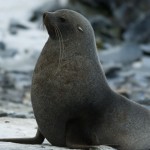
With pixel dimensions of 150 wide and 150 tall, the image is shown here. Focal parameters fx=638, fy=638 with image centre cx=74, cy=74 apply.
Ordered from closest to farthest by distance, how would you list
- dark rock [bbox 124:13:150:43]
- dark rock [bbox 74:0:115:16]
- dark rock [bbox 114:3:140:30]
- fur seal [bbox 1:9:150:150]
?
1. fur seal [bbox 1:9:150:150]
2. dark rock [bbox 124:13:150:43]
3. dark rock [bbox 114:3:140:30]
4. dark rock [bbox 74:0:115:16]

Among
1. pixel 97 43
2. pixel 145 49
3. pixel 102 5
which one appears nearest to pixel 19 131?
pixel 145 49

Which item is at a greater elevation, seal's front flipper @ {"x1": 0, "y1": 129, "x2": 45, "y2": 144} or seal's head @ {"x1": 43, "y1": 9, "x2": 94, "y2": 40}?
seal's head @ {"x1": 43, "y1": 9, "x2": 94, "y2": 40}

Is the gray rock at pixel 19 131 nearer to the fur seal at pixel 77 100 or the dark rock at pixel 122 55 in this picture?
the fur seal at pixel 77 100

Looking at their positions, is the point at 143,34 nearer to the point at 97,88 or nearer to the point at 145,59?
the point at 145,59

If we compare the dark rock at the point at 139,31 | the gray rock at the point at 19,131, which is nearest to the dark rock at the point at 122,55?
the dark rock at the point at 139,31

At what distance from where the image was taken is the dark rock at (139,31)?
25031mm

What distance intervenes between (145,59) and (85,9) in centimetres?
868

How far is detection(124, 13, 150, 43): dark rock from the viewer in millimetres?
25031

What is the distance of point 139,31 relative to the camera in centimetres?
2566

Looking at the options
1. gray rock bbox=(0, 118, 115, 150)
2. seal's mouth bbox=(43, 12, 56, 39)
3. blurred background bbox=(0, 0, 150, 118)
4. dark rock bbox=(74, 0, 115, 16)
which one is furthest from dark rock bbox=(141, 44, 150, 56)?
seal's mouth bbox=(43, 12, 56, 39)

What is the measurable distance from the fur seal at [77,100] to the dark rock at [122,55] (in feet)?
44.8

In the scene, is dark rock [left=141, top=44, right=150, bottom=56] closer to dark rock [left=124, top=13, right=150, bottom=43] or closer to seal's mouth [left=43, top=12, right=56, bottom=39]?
dark rock [left=124, top=13, right=150, bottom=43]

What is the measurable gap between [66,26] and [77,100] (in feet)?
2.88

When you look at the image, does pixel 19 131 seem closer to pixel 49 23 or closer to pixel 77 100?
pixel 77 100
